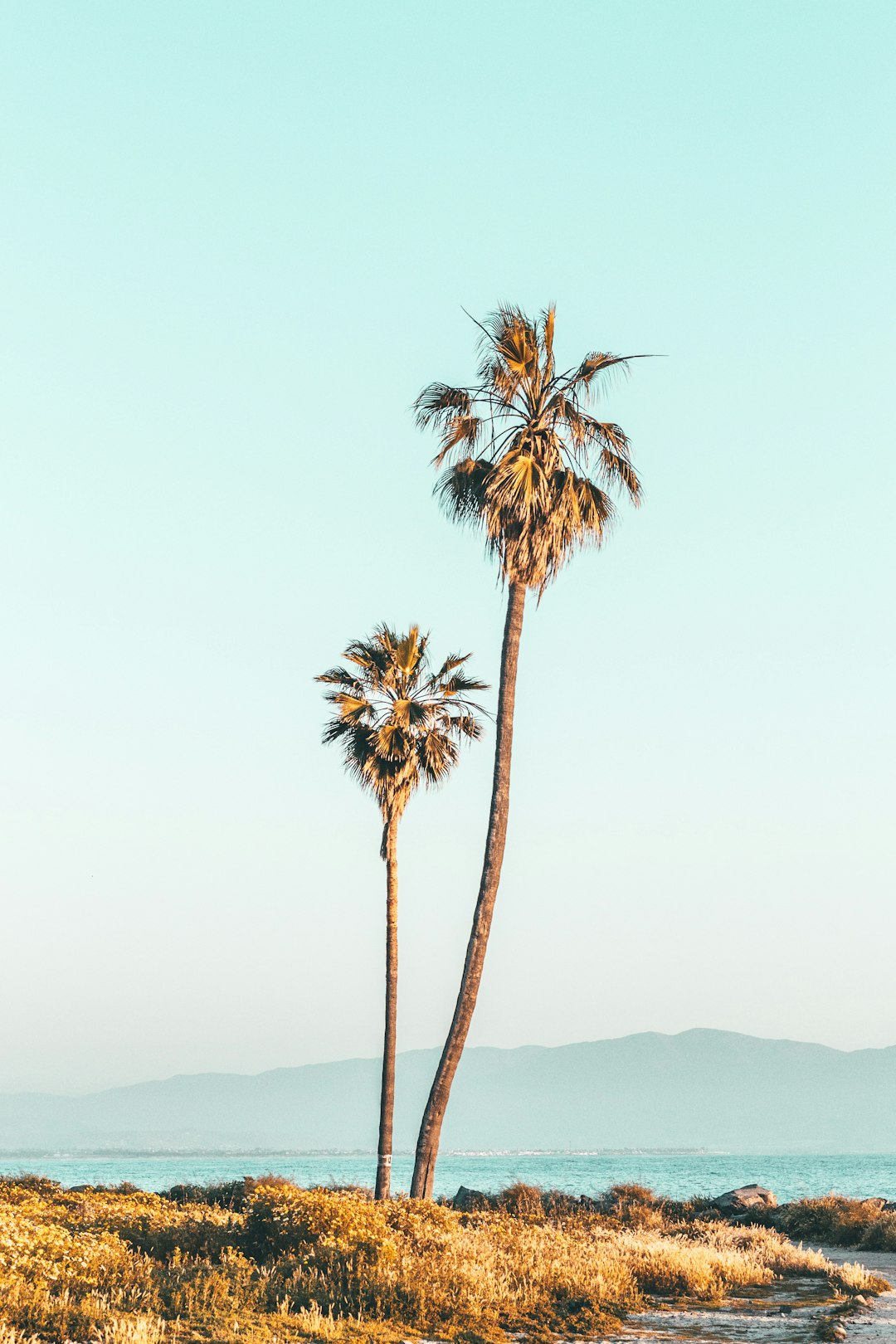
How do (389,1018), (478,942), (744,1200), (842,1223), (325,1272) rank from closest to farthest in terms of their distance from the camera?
1. (325,1272)
2. (478,942)
3. (842,1223)
4. (389,1018)
5. (744,1200)

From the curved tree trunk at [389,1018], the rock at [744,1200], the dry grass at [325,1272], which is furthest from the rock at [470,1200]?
the dry grass at [325,1272]

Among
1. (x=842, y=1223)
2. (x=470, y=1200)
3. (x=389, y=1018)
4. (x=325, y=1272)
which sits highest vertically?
(x=389, y=1018)

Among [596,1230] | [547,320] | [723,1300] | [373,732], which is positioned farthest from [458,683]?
[723,1300]

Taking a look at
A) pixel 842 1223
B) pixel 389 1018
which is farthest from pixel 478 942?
pixel 842 1223

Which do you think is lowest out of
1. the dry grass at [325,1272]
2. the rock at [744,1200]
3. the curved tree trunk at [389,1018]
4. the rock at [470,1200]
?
the rock at [470,1200]

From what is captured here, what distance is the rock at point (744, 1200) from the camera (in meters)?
29.0

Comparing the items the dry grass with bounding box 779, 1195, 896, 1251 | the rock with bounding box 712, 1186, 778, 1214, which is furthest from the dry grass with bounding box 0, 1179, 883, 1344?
the rock with bounding box 712, 1186, 778, 1214

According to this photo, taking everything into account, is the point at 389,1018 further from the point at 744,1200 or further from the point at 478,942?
the point at 744,1200

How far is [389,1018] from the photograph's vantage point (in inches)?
1067

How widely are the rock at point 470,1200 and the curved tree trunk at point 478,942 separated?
5.38 m

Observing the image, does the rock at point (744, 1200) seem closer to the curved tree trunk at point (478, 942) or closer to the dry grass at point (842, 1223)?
the dry grass at point (842, 1223)

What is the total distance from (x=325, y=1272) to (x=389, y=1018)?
1389 centimetres

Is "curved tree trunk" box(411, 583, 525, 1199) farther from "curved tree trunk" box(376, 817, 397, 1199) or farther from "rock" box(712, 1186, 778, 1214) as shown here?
"rock" box(712, 1186, 778, 1214)

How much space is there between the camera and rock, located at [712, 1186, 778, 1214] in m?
29.0
